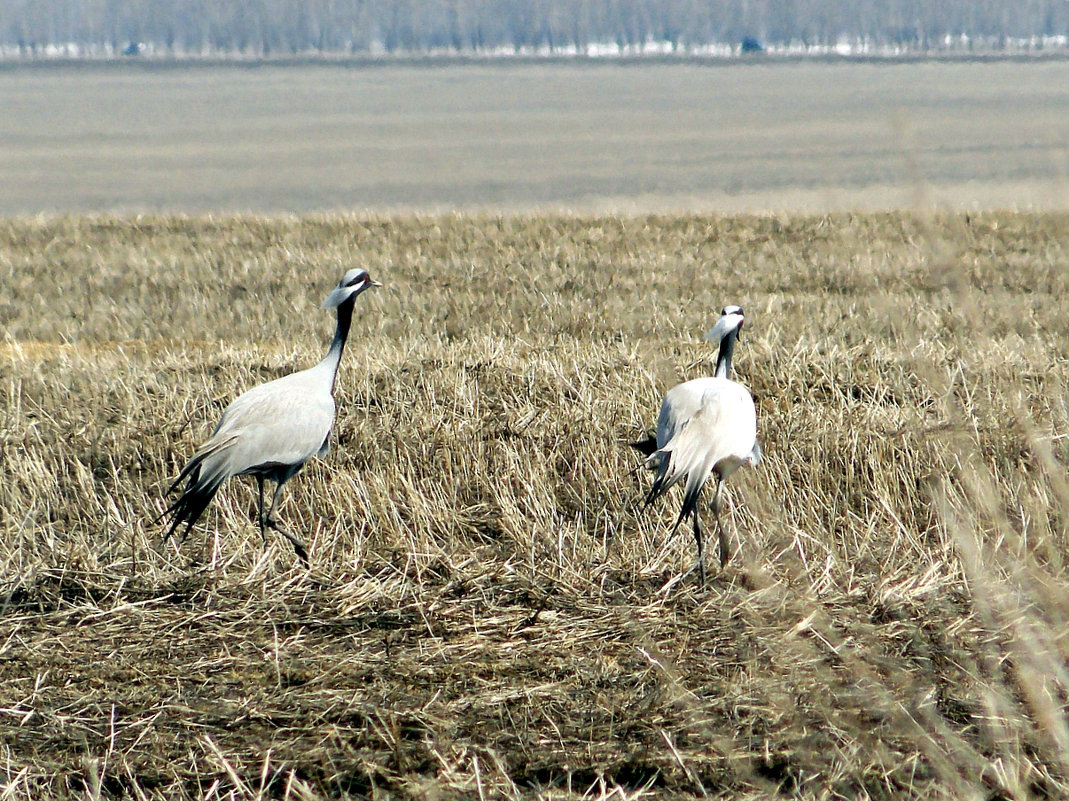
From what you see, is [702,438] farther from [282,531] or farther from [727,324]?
[282,531]

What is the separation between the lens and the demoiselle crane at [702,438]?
486cm

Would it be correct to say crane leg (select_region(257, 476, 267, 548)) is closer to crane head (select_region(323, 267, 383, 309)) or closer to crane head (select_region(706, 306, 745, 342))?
crane head (select_region(323, 267, 383, 309))

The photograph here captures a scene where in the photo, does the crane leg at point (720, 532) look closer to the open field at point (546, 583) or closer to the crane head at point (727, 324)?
the open field at point (546, 583)

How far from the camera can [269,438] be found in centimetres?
520

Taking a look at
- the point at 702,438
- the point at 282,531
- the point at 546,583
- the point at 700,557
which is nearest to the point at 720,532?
the point at 700,557

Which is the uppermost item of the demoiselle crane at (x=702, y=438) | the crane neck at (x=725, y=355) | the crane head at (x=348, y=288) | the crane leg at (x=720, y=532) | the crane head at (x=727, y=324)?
the crane head at (x=348, y=288)

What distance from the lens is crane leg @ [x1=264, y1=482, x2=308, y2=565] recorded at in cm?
512

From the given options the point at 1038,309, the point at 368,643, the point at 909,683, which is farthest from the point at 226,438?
the point at 1038,309

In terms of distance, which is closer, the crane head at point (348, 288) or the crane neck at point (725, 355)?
the crane neck at point (725, 355)

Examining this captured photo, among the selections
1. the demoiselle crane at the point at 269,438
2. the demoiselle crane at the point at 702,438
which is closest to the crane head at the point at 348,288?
the demoiselle crane at the point at 269,438

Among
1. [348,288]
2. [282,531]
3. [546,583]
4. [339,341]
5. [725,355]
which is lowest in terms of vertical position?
[546,583]

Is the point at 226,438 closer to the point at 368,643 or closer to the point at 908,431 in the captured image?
the point at 368,643

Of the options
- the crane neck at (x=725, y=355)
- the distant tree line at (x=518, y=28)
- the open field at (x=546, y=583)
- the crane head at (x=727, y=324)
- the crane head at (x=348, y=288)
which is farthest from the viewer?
the distant tree line at (x=518, y=28)

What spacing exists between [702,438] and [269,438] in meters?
1.79
